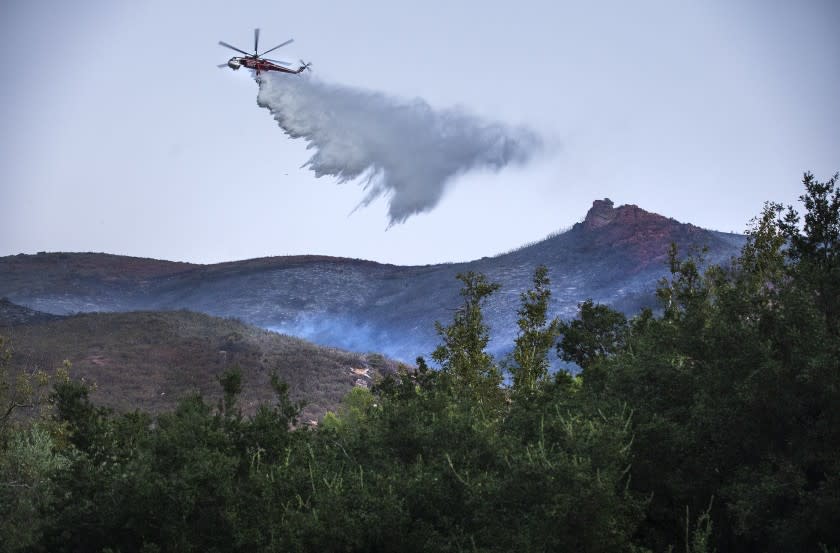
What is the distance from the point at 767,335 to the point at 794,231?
7.34 meters

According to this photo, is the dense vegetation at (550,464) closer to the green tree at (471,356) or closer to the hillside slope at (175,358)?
the green tree at (471,356)

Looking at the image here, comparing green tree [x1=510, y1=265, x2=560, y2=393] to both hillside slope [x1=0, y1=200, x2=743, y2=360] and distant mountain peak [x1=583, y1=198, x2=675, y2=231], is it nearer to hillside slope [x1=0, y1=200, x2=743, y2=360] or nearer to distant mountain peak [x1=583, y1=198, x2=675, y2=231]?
hillside slope [x1=0, y1=200, x2=743, y2=360]

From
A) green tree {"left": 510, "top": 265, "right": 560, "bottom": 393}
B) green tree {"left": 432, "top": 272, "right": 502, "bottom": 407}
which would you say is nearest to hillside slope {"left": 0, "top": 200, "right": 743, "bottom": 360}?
green tree {"left": 432, "top": 272, "right": 502, "bottom": 407}

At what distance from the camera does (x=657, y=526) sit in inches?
842

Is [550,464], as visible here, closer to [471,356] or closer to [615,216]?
[471,356]

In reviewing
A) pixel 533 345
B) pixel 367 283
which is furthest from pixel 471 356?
pixel 367 283

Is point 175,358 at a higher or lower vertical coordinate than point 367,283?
lower

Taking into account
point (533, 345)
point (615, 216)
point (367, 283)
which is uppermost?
point (615, 216)

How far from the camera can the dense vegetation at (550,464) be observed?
18.6 metres

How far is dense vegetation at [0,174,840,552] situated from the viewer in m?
18.6

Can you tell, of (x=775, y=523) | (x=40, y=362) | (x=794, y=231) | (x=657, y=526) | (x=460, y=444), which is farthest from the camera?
(x=40, y=362)

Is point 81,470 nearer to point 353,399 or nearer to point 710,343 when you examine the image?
point 710,343

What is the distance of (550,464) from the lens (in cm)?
1852

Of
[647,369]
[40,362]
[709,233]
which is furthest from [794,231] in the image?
[709,233]
